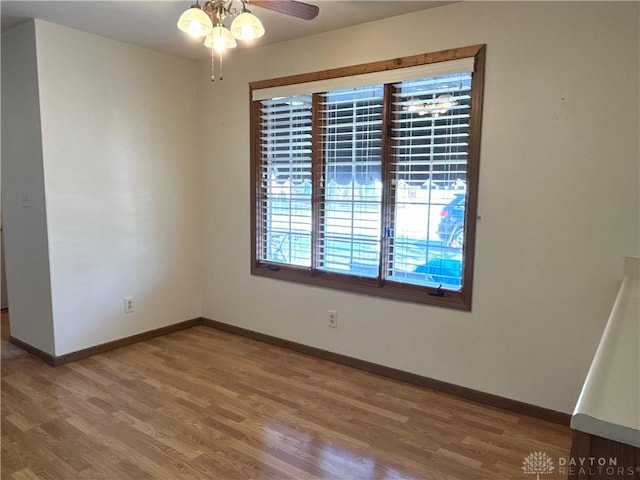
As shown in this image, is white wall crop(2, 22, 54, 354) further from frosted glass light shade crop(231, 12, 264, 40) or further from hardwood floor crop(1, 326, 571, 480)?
frosted glass light shade crop(231, 12, 264, 40)

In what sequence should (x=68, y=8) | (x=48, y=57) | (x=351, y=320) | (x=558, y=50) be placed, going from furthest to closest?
1. (x=351, y=320)
2. (x=48, y=57)
3. (x=68, y=8)
4. (x=558, y=50)

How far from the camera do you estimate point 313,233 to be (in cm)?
346

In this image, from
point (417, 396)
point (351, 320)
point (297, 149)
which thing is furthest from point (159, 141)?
point (417, 396)

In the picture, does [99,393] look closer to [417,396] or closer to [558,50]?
[417,396]

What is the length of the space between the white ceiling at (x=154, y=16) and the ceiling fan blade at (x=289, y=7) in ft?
1.38

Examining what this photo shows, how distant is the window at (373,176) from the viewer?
279 cm

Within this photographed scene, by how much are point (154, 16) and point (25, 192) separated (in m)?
1.61

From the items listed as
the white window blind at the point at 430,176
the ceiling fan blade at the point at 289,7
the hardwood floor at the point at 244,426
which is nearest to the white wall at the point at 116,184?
the hardwood floor at the point at 244,426

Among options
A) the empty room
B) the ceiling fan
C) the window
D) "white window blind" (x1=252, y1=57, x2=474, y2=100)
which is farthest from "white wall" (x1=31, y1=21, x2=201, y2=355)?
the ceiling fan

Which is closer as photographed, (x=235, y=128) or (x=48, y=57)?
(x=48, y=57)

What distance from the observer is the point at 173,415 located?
8.55ft

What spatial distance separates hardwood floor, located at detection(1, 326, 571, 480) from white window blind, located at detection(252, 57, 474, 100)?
2.03 metres

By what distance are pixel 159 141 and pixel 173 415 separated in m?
Answer: 2.28

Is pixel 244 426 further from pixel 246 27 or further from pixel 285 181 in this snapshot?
pixel 246 27
